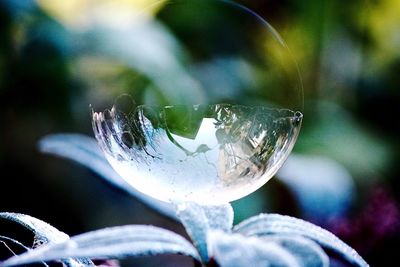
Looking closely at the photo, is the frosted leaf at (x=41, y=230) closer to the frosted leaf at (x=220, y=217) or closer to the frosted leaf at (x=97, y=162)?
the frosted leaf at (x=220, y=217)

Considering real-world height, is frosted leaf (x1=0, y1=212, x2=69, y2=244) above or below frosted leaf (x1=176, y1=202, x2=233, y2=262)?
above

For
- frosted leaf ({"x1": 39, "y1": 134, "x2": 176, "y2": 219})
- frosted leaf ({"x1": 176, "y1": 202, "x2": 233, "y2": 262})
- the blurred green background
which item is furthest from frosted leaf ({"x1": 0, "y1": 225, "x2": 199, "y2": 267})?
the blurred green background

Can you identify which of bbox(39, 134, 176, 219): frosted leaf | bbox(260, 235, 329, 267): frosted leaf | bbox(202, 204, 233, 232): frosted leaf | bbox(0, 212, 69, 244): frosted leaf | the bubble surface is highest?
bbox(39, 134, 176, 219): frosted leaf

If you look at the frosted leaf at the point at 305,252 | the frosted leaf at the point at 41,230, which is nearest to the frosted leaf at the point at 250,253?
the frosted leaf at the point at 305,252

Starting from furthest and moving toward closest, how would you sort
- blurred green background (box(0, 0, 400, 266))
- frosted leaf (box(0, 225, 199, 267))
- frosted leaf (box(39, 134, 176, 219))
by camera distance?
blurred green background (box(0, 0, 400, 266)), frosted leaf (box(39, 134, 176, 219)), frosted leaf (box(0, 225, 199, 267))

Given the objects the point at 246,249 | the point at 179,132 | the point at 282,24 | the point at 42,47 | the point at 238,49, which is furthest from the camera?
the point at 282,24

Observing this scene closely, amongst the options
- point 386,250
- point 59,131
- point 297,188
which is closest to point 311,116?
point 297,188

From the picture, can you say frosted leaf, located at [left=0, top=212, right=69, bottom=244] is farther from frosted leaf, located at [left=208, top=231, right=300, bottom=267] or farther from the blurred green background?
the blurred green background

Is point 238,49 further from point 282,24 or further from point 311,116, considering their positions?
point 282,24
